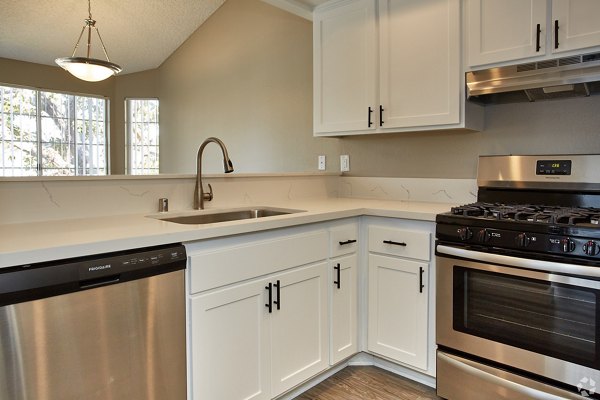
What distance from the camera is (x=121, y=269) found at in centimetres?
128

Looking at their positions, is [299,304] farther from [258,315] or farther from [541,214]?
[541,214]

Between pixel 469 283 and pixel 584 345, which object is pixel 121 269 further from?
pixel 584 345

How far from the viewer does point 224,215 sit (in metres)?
2.26

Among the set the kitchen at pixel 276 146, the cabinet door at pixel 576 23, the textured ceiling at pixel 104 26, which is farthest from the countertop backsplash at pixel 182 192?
the textured ceiling at pixel 104 26

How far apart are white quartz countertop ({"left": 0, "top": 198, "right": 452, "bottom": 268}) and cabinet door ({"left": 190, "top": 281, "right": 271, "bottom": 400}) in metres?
0.25

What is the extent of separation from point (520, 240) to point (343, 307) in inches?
36.5

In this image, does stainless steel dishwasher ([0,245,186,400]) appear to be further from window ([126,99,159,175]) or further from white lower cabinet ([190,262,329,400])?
window ([126,99,159,175])

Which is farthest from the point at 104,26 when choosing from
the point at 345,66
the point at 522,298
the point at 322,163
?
the point at 522,298

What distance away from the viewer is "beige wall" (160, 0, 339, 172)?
344 centimetres

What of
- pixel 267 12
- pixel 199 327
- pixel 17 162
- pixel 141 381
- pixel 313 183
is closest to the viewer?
pixel 141 381

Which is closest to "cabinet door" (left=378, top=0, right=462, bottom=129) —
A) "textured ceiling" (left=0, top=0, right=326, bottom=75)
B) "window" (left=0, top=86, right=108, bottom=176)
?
"textured ceiling" (left=0, top=0, right=326, bottom=75)

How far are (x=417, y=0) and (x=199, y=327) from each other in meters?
2.05

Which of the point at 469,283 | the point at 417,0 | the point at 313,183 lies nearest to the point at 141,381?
the point at 469,283

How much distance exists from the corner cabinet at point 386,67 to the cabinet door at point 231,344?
1.34m
